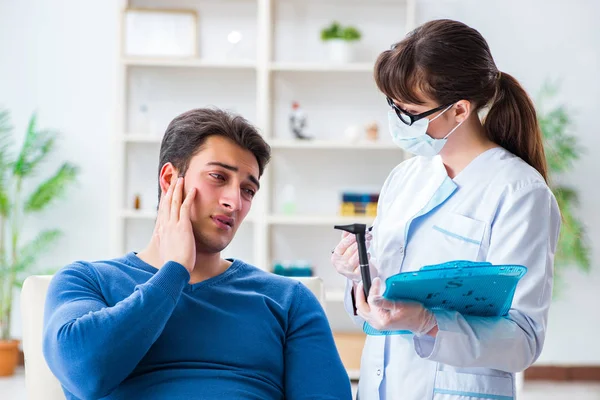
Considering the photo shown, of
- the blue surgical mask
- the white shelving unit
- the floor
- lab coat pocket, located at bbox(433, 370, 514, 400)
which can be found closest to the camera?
lab coat pocket, located at bbox(433, 370, 514, 400)

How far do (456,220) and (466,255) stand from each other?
8 cm

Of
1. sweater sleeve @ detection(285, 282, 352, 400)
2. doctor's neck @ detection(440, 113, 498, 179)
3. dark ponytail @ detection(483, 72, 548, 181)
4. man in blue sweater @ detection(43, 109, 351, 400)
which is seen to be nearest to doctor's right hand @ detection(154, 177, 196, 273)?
man in blue sweater @ detection(43, 109, 351, 400)

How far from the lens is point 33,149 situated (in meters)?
4.34

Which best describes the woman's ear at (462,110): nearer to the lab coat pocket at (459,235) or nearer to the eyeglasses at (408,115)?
the eyeglasses at (408,115)

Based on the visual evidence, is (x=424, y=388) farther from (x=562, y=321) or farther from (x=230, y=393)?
(x=562, y=321)

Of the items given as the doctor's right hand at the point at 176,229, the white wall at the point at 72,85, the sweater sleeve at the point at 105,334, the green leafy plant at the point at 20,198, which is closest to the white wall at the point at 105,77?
the white wall at the point at 72,85

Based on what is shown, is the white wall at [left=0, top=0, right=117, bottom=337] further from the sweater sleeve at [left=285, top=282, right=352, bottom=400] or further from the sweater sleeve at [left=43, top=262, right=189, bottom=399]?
the sweater sleeve at [left=43, top=262, right=189, bottom=399]

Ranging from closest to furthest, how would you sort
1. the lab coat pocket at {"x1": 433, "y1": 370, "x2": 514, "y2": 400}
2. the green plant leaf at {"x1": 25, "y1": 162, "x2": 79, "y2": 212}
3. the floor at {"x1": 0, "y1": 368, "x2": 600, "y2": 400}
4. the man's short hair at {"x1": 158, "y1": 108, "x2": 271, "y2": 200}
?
the lab coat pocket at {"x1": 433, "y1": 370, "x2": 514, "y2": 400}, the man's short hair at {"x1": 158, "y1": 108, "x2": 271, "y2": 200}, the floor at {"x1": 0, "y1": 368, "x2": 600, "y2": 400}, the green plant leaf at {"x1": 25, "y1": 162, "x2": 79, "y2": 212}

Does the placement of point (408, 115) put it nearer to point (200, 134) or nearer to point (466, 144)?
point (466, 144)

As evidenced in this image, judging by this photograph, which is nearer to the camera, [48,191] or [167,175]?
[167,175]

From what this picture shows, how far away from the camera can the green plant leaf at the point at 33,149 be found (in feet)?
13.7

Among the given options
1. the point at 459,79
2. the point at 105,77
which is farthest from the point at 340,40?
the point at 459,79

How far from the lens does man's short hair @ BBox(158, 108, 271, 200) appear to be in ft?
5.36

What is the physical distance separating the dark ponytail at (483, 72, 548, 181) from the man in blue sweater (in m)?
0.52
